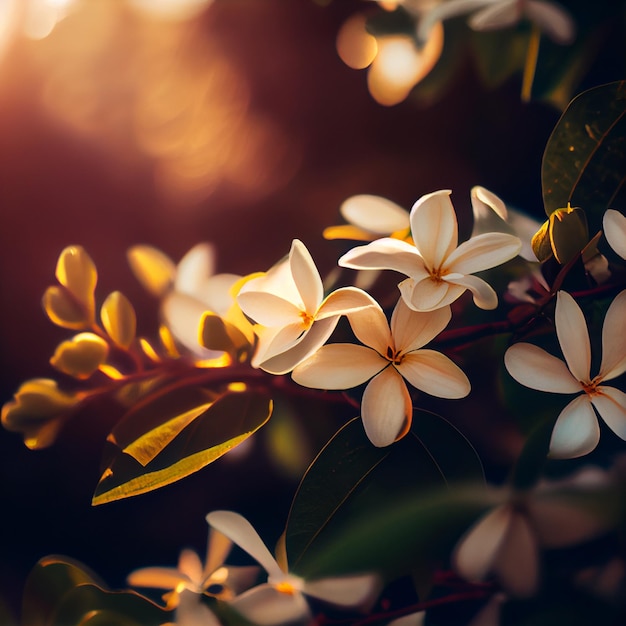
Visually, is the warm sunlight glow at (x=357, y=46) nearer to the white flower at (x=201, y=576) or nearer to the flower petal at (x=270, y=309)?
the flower petal at (x=270, y=309)


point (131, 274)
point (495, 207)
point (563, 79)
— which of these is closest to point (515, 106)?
point (563, 79)

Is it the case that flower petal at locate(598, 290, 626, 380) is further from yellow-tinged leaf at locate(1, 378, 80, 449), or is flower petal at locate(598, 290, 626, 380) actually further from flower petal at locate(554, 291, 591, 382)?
yellow-tinged leaf at locate(1, 378, 80, 449)

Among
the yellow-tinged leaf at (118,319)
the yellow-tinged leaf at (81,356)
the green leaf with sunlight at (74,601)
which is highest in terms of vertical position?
the yellow-tinged leaf at (118,319)

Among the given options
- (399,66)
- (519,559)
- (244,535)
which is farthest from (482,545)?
(399,66)

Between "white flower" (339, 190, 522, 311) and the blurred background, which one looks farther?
the blurred background

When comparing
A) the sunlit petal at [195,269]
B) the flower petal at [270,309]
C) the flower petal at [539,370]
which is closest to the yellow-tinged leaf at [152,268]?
the sunlit petal at [195,269]

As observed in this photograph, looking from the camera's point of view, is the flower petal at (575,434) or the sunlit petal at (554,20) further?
the sunlit petal at (554,20)

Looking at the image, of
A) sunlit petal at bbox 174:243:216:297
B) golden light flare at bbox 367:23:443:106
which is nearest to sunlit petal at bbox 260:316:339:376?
sunlit petal at bbox 174:243:216:297
